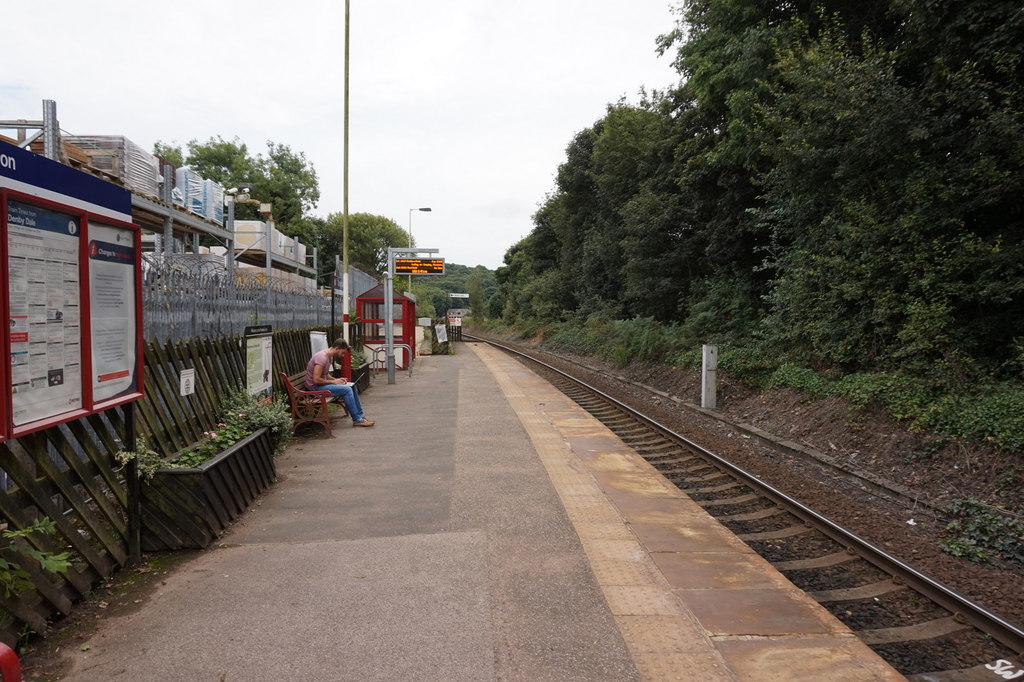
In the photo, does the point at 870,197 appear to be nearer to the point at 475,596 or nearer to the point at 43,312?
the point at 475,596

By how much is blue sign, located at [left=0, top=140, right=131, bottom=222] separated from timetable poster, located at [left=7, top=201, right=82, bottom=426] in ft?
0.33

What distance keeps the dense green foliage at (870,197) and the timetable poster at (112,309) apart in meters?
8.49

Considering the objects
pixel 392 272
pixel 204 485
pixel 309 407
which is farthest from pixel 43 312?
pixel 392 272

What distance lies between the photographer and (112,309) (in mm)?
4094

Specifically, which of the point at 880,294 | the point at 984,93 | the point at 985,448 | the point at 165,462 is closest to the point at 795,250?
the point at 880,294

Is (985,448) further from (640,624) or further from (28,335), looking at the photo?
(28,335)

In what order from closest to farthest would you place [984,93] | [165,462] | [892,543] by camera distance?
[165,462]
[892,543]
[984,93]

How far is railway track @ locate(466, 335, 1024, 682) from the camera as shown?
11.9 ft

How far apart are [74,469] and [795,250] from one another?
1197cm

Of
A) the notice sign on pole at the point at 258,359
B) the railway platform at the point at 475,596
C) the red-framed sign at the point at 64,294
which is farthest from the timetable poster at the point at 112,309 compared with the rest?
the notice sign on pole at the point at 258,359

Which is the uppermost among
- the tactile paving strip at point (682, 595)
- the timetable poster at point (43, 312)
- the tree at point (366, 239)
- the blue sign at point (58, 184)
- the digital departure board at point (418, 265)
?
the tree at point (366, 239)

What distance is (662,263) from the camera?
67.3ft

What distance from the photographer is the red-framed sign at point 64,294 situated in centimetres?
317

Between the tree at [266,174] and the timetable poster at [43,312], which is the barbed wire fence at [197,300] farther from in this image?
the tree at [266,174]
